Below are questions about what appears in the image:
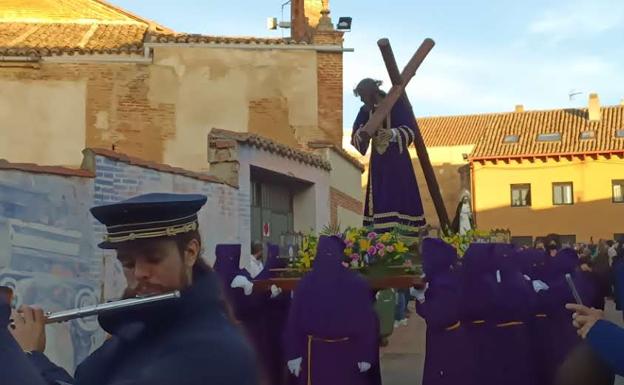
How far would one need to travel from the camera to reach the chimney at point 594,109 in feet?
143

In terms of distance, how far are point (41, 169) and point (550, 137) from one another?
38733mm

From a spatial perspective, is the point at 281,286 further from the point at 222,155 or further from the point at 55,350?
the point at 222,155

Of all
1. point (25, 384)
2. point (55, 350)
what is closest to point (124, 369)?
point (25, 384)

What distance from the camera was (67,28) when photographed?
64.8ft

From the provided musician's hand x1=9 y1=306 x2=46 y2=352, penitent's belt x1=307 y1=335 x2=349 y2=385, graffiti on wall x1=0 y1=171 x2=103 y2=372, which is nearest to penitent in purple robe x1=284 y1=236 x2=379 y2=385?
penitent's belt x1=307 y1=335 x2=349 y2=385

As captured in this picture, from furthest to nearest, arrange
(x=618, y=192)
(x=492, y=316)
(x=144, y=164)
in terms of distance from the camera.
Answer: (x=618, y=192) < (x=144, y=164) < (x=492, y=316)

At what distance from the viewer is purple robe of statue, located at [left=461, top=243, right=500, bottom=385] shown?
22.8 feet

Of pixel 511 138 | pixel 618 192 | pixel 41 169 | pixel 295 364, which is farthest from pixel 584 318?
pixel 511 138

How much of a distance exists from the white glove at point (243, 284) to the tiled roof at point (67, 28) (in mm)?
10379

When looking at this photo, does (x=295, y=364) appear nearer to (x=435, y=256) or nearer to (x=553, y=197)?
(x=435, y=256)

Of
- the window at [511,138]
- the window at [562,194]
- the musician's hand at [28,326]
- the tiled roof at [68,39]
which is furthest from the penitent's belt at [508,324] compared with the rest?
the window at [511,138]

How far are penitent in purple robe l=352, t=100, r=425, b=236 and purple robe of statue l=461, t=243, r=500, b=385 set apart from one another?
863 millimetres

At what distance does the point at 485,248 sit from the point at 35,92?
12.1 meters

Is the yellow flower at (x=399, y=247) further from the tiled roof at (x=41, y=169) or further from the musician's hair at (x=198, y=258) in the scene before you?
the musician's hair at (x=198, y=258)
